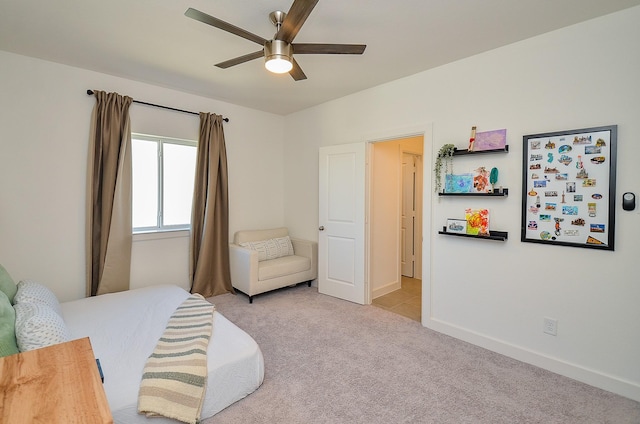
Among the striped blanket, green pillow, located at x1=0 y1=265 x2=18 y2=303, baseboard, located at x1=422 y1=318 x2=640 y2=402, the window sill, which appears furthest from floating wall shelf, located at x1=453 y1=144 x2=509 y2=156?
green pillow, located at x1=0 y1=265 x2=18 y2=303

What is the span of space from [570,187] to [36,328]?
3469mm

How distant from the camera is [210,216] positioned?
391cm

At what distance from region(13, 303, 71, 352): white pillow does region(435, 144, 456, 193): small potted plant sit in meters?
3.06

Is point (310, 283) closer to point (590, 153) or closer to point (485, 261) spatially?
point (485, 261)

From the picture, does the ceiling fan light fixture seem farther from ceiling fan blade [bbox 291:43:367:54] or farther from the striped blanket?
the striped blanket

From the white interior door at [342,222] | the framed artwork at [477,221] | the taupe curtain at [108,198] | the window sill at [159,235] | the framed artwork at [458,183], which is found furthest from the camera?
the white interior door at [342,222]

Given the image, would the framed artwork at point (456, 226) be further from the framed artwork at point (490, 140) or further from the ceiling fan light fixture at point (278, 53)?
the ceiling fan light fixture at point (278, 53)

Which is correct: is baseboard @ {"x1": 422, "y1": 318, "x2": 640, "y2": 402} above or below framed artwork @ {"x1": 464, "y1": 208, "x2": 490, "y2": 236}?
below

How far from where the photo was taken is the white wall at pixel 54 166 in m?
2.81

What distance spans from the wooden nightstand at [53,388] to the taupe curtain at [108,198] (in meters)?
2.48

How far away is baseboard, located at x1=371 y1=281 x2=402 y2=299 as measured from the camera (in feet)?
13.0

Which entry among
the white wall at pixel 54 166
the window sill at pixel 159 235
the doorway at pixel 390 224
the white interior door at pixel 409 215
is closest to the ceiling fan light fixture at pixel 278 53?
the doorway at pixel 390 224

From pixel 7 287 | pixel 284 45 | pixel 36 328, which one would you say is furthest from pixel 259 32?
pixel 7 287

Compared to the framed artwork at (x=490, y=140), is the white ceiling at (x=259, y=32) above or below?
above
